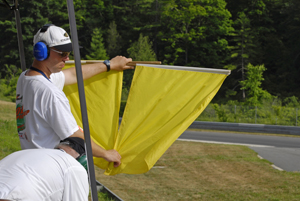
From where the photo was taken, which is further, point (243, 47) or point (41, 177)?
point (243, 47)

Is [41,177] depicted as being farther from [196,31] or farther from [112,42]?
[112,42]

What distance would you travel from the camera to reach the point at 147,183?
8.97m

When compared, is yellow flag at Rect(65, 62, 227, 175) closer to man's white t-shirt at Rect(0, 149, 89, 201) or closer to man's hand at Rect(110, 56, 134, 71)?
man's hand at Rect(110, 56, 134, 71)

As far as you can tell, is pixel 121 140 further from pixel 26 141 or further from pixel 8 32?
pixel 8 32

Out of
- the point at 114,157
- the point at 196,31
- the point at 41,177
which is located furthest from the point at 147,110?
the point at 196,31

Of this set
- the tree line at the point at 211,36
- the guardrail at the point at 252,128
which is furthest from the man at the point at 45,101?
the tree line at the point at 211,36

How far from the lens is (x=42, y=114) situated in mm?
2250

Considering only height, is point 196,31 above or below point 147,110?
below

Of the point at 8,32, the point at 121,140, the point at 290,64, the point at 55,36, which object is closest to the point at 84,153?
the point at 55,36

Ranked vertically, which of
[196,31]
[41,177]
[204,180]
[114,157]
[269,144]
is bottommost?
[269,144]

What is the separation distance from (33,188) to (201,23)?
57.1 metres

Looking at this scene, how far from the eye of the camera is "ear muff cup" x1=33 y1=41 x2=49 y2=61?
2393mm

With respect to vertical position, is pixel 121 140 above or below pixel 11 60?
above

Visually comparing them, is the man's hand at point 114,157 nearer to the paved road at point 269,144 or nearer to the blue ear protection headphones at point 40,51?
the blue ear protection headphones at point 40,51
